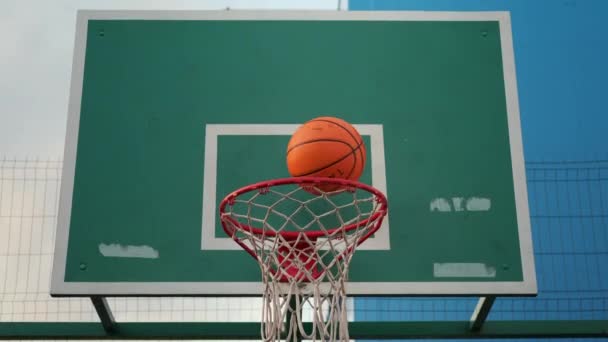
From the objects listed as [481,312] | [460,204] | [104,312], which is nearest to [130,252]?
[104,312]

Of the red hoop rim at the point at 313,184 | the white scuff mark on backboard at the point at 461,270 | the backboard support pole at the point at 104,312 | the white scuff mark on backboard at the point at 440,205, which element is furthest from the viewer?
the backboard support pole at the point at 104,312

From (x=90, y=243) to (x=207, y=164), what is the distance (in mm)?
720

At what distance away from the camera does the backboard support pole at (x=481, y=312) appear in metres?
4.69

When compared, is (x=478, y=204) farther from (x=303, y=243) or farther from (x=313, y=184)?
(x=313, y=184)

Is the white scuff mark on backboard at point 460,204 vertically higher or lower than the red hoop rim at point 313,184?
higher

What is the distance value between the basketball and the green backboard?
0.69 metres

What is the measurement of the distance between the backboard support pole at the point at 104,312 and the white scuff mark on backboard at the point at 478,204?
78.1 inches

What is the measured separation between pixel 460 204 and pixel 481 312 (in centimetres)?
70

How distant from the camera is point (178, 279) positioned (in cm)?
430

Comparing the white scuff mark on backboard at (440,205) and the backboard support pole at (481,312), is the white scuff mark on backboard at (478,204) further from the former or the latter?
the backboard support pole at (481,312)

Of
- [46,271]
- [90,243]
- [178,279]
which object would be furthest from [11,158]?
[178,279]

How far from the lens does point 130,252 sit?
14.3 feet

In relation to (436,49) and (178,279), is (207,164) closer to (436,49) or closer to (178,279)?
(178,279)

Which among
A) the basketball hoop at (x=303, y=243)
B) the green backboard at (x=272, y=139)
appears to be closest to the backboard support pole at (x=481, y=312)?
the green backboard at (x=272, y=139)
